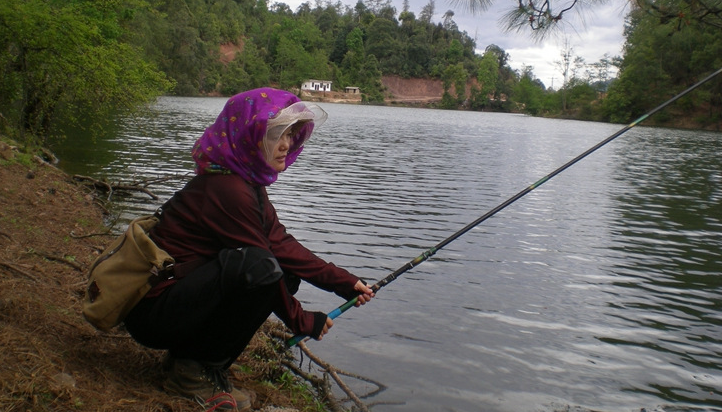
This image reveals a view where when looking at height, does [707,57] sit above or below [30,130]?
above

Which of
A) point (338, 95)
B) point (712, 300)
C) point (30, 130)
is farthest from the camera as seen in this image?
point (338, 95)

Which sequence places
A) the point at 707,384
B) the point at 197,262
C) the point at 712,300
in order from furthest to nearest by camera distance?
1. the point at 712,300
2. the point at 707,384
3. the point at 197,262

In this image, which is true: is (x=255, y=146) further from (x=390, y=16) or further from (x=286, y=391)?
(x=390, y=16)

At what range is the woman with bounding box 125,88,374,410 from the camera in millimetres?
2775

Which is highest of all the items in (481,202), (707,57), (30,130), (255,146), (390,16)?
(390,16)

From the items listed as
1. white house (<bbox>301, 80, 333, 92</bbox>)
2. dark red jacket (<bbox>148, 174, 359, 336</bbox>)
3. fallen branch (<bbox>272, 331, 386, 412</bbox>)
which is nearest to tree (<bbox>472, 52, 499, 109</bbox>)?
white house (<bbox>301, 80, 333, 92</bbox>)

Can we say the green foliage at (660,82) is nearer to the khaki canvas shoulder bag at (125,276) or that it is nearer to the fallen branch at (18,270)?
the fallen branch at (18,270)

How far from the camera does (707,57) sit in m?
36.2

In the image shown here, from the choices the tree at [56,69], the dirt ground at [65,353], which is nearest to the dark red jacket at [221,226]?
the dirt ground at [65,353]

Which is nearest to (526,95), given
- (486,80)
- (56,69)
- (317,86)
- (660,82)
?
(486,80)

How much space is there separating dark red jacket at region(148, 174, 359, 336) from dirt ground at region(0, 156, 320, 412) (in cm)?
55

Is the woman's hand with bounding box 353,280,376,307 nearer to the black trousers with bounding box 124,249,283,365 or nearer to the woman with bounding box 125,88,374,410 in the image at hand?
the woman with bounding box 125,88,374,410

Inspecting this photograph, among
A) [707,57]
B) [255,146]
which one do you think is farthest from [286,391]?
[707,57]

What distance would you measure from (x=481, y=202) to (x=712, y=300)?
646cm
